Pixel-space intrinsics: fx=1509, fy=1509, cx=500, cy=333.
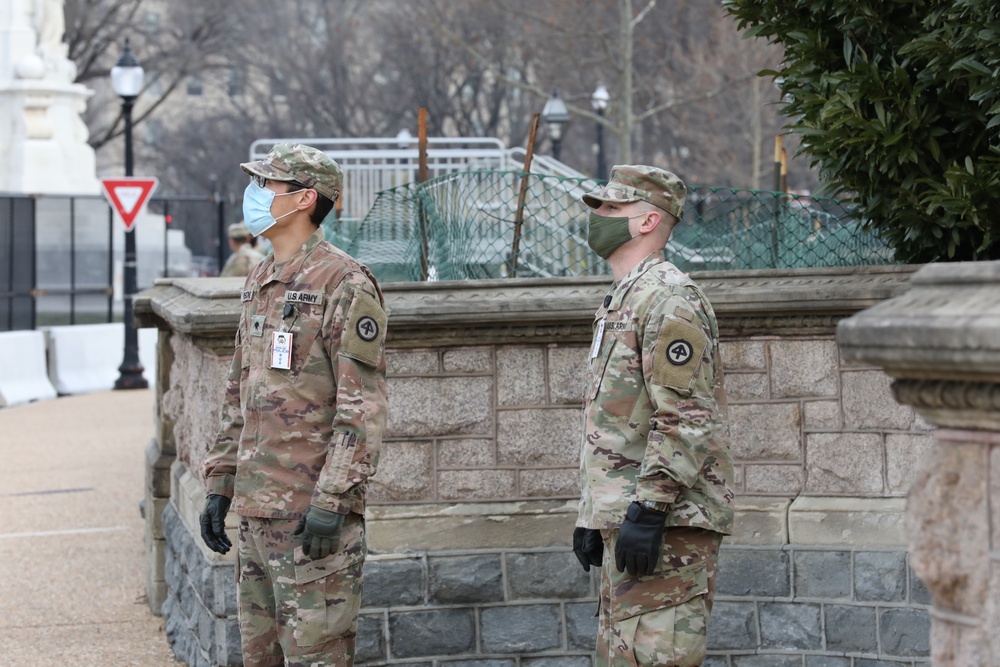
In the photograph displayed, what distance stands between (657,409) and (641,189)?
2.22 feet

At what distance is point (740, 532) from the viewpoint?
5918mm

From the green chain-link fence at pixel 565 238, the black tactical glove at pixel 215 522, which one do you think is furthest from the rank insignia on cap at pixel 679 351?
the green chain-link fence at pixel 565 238

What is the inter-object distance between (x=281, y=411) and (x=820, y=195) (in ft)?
10.1

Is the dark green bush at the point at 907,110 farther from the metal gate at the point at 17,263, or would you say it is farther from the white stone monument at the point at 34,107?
the white stone monument at the point at 34,107

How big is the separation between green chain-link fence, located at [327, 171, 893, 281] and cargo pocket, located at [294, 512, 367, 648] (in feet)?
7.35

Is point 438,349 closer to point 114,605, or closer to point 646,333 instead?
point 646,333

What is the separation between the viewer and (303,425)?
455 cm

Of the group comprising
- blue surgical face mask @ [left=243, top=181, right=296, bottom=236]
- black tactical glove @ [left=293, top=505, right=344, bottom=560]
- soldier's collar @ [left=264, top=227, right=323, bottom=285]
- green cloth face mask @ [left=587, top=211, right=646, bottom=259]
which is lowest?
black tactical glove @ [left=293, top=505, right=344, bottom=560]

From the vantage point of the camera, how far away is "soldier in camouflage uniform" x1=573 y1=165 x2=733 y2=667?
411 cm

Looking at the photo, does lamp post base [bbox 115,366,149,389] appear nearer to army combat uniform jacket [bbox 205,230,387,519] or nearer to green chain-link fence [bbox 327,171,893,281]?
green chain-link fence [bbox 327,171,893,281]

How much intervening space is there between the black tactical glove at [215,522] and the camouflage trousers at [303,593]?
193 mm

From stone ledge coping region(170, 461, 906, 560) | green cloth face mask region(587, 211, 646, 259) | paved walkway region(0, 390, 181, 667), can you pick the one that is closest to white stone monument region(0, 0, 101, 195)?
paved walkway region(0, 390, 181, 667)

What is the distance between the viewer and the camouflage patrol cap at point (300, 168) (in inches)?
185

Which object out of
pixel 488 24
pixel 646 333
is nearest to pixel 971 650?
pixel 646 333
